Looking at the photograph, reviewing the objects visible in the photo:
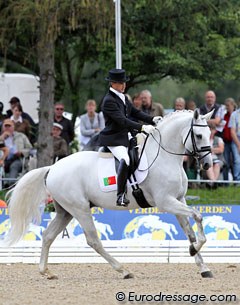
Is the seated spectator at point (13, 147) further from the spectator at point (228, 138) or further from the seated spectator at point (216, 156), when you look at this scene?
the spectator at point (228, 138)

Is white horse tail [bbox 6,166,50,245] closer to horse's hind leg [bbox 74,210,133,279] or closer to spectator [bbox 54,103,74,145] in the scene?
horse's hind leg [bbox 74,210,133,279]

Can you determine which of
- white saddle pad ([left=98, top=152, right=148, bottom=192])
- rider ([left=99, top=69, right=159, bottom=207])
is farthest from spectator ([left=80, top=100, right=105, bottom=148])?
white saddle pad ([left=98, top=152, right=148, bottom=192])

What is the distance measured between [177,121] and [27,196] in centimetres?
214

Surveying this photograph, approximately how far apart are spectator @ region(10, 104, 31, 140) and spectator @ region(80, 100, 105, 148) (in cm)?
108

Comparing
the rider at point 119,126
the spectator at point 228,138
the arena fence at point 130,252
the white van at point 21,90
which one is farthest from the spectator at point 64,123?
the rider at point 119,126

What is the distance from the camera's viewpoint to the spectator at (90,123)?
659 inches

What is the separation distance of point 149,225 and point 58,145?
170 inches

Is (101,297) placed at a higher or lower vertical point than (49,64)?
lower

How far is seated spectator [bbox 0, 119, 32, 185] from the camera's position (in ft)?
53.8

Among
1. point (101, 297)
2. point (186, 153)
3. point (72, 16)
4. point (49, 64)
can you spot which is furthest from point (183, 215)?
point (49, 64)

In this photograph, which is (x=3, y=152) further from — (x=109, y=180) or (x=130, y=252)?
(x=109, y=180)

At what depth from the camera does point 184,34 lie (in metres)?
17.6

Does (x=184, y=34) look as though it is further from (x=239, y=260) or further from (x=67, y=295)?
(x=67, y=295)

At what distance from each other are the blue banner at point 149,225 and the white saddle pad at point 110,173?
2.05m
